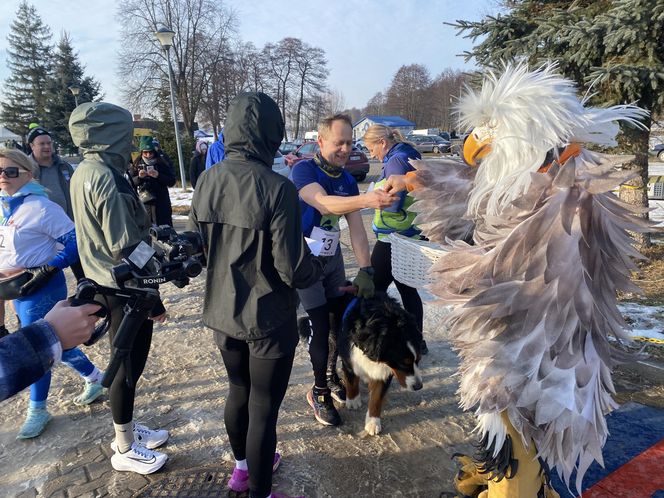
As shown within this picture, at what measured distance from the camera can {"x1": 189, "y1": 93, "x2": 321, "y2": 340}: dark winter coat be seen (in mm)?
1985

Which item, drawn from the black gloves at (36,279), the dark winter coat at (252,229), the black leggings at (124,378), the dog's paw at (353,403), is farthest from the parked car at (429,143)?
the dark winter coat at (252,229)

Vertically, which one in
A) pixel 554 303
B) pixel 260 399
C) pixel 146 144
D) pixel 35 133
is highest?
pixel 35 133

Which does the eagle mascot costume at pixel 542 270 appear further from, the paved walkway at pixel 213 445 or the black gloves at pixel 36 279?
the black gloves at pixel 36 279

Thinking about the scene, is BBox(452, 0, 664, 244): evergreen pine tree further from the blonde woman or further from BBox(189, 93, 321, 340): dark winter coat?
BBox(189, 93, 321, 340): dark winter coat

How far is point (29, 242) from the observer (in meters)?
2.91

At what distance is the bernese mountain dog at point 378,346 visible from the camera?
294cm

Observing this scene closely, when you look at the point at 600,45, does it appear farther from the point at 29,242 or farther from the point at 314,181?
the point at 29,242

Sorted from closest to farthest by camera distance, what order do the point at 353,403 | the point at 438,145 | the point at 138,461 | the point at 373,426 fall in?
the point at 138,461, the point at 373,426, the point at 353,403, the point at 438,145

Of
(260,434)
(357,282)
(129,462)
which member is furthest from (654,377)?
(129,462)

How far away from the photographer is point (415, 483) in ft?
8.66

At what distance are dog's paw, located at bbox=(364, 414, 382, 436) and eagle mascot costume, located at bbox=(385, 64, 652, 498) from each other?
4.56 feet

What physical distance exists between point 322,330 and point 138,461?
1.45 meters

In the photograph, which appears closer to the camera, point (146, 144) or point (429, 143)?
point (146, 144)

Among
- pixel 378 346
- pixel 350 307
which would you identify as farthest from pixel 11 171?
pixel 378 346
